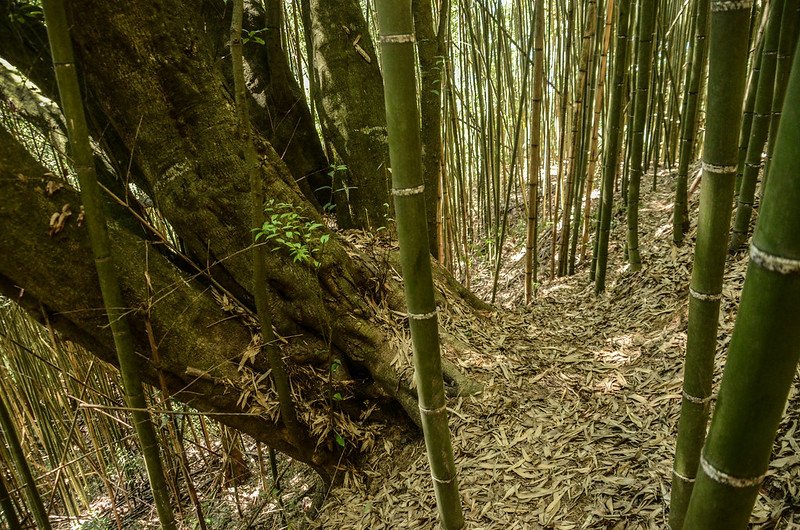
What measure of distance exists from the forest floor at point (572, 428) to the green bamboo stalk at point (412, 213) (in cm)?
55

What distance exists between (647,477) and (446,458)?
71 centimetres

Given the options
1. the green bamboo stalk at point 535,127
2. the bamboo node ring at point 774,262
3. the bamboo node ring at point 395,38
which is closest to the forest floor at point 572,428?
the green bamboo stalk at point 535,127

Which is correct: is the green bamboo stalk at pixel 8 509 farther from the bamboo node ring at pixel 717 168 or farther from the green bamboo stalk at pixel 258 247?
the bamboo node ring at pixel 717 168

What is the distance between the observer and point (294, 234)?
192 cm

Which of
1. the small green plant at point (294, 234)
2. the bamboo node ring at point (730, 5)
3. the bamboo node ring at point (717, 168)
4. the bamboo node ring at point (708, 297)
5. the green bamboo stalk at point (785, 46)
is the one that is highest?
the bamboo node ring at point (730, 5)

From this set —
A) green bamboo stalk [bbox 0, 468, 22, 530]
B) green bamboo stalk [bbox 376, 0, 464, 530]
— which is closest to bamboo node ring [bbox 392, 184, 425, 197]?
green bamboo stalk [bbox 376, 0, 464, 530]

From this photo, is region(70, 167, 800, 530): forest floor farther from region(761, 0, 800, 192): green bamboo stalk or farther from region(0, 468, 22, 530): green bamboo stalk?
region(0, 468, 22, 530): green bamboo stalk

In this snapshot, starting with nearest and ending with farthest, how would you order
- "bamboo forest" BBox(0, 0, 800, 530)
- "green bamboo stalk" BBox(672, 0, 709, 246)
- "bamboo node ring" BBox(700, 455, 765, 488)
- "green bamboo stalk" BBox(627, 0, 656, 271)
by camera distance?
"bamboo node ring" BBox(700, 455, 765, 488)
"bamboo forest" BBox(0, 0, 800, 530)
"green bamboo stalk" BBox(627, 0, 656, 271)
"green bamboo stalk" BBox(672, 0, 709, 246)

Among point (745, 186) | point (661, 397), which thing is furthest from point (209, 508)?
point (745, 186)

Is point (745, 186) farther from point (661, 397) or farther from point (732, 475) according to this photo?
point (732, 475)

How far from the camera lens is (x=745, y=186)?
2209mm

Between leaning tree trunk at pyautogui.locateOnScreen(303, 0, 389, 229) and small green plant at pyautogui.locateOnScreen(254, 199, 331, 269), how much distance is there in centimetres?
79

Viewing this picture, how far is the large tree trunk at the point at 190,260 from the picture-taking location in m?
1.49

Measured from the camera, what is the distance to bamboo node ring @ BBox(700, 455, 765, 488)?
64 centimetres
